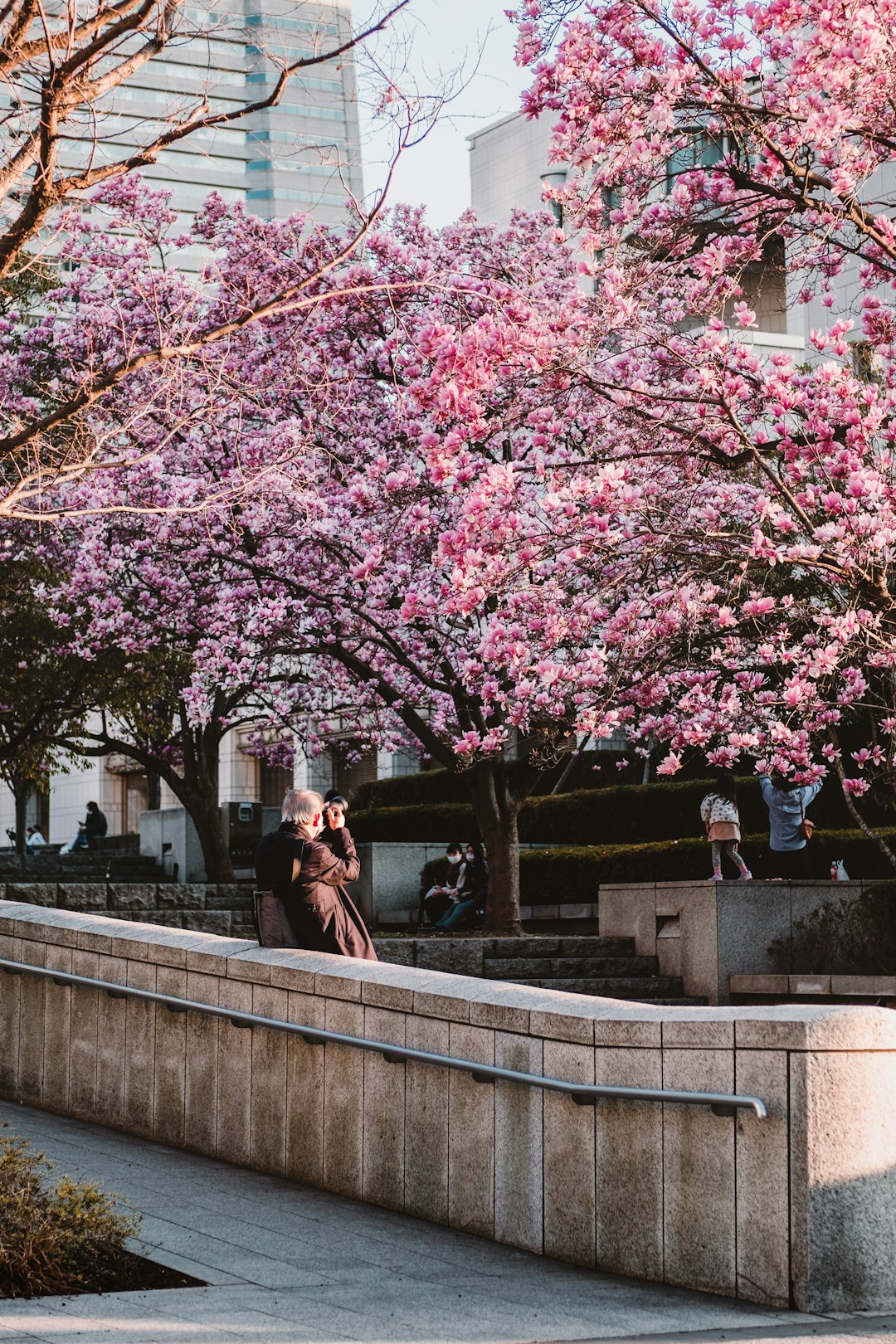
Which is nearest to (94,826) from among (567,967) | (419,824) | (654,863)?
(419,824)

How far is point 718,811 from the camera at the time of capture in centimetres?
1493

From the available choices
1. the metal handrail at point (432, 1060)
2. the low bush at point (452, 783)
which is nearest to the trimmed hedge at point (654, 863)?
the low bush at point (452, 783)

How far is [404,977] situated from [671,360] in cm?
543

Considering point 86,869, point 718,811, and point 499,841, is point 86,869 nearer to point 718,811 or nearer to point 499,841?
point 499,841

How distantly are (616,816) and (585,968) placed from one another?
9703 mm

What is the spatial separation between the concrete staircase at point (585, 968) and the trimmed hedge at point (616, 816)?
6180 millimetres

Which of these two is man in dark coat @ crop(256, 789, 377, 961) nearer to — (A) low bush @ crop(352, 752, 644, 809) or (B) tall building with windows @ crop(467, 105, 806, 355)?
(A) low bush @ crop(352, 752, 644, 809)

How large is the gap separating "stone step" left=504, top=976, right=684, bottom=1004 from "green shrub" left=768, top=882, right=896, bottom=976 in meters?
0.86

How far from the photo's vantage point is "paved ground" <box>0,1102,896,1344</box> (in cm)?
557

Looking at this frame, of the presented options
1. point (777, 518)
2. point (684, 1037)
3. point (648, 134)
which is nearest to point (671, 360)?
point (648, 134)

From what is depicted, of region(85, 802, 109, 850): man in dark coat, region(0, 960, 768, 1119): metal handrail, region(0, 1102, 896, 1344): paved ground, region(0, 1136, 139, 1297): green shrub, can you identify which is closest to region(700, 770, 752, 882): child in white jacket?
region(0, 960, 768, 1119): metal handrail

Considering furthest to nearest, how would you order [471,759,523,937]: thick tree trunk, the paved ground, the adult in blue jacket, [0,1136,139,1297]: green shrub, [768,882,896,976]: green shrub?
[471,759,523,937]: thick tree trunk, the adult in blue jacket, [768,882,896,976]: green shrub, [0,1136,139,1297]: green shrub, the paved ground

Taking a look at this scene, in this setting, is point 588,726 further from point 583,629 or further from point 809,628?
point 809,628

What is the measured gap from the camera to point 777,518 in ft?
31.1
